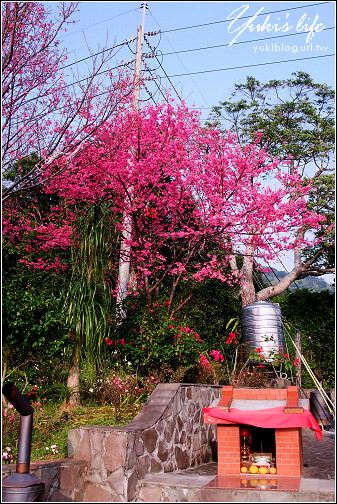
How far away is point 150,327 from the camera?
919 cm

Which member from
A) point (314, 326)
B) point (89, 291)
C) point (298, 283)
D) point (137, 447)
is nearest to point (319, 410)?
point (314, 326)

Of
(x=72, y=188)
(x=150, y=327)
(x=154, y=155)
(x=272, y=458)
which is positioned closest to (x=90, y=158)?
(x=72, y=188)

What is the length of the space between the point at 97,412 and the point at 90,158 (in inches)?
213

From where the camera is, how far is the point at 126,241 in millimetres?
10594

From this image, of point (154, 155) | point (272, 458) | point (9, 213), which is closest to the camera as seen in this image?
point (272, 458)

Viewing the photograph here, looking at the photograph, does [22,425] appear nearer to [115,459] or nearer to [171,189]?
[115,459]

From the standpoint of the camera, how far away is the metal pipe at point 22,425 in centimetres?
542

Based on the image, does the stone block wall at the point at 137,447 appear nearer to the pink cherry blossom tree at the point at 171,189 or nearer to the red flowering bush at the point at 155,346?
the red flowering bush at the point at 155,346

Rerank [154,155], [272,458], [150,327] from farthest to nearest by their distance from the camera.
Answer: [154,155] → [150,327] → [272,458]

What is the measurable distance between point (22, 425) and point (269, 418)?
10.3 ft

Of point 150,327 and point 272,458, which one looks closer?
point 272,458

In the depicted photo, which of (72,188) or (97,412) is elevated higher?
(72,188)

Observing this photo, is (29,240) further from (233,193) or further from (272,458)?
→ (272,458)

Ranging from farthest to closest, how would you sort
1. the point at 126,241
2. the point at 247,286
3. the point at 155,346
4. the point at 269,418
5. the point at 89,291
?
the point at 247,286 < the point at 126,241 < the point at 155,346 < the point at 89,291 < the point at 269,418
